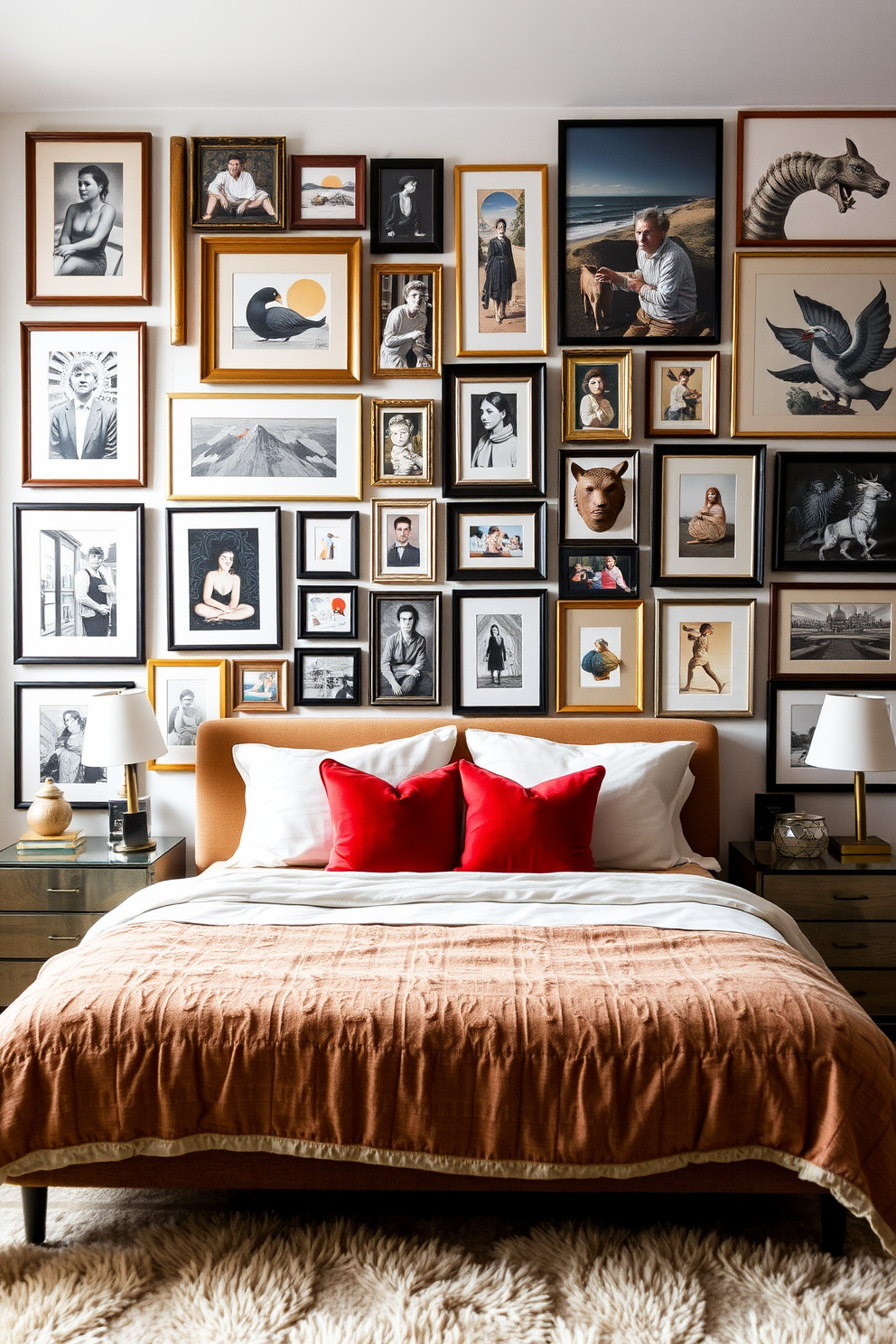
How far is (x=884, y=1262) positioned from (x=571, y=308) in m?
3.01

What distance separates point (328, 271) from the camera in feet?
11.0

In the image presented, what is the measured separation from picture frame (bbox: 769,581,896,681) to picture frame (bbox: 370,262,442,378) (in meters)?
1.58

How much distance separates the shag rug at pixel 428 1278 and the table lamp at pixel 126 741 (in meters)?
1.26

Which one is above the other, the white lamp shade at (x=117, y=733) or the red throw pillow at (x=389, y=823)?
the white lamp shade at (x=117, y=733)

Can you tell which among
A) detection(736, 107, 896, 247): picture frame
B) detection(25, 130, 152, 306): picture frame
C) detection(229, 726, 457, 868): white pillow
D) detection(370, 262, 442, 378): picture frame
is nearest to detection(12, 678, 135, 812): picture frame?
detection(229, 726, 457, 868): white pillow

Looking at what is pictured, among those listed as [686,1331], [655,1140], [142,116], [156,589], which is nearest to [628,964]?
[655,1140]

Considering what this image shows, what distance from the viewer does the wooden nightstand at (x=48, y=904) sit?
2.97 m

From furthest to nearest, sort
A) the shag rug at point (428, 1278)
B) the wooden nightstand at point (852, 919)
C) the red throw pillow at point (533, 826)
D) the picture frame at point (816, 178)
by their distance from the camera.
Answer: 1. the picture frame at point (816, 178)
2. the wooden nightstand at point (852, 919)
3. the red throw pillow at point (533, 826)
4. the shag rug at point (428, 1278)

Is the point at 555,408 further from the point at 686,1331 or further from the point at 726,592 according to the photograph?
the point at 686,1331

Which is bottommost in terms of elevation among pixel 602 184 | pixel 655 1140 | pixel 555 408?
pixel 655 1140

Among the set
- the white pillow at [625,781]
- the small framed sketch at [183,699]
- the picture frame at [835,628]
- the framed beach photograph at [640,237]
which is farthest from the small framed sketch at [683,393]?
the small framed sketch at [183,699]

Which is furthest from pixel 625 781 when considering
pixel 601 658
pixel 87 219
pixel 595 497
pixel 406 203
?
pixel 87 219

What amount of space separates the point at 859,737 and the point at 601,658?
36.7 inches

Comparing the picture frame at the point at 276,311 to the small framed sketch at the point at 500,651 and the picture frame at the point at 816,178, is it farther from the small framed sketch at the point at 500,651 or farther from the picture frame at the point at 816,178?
the picture frame at the point at 816,178
